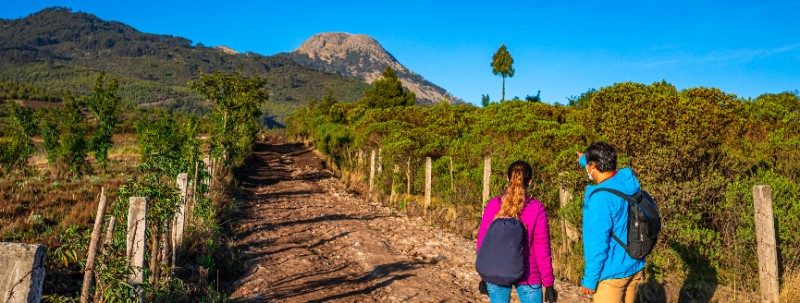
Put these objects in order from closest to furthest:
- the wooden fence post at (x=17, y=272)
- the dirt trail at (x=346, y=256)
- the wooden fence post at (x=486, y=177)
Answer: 1. the wooden fence post at (x=17, y=272)
2. the dirt trail at (x=346, y=256)
3. the wooden fence post at (x=486, y=177)

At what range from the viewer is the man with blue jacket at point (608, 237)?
3.38 m

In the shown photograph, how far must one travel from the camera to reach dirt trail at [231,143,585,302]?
22.8 ft

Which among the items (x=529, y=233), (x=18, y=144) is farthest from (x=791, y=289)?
(x=18, y=144)

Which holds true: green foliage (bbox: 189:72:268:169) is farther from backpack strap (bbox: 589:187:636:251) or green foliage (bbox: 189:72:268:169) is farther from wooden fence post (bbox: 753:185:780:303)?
backpack strap (bbox: 589:187:636:251)

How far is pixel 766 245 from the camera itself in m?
5.57

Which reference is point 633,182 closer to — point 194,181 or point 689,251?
point 689,251

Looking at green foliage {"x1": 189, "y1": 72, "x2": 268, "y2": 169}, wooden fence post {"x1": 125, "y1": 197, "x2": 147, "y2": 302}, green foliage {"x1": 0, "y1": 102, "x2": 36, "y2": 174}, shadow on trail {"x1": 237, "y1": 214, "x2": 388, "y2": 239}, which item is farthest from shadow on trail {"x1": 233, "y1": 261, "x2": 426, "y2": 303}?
green foliage {"x1": 0, "y1": 102, "x2": 36, "y2": 174}

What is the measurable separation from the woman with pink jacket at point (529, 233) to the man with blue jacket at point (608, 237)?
28 centimetres

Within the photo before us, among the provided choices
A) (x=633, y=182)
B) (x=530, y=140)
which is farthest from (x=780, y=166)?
(x=633, y=182)

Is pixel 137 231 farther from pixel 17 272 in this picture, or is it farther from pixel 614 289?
pixel 614 289

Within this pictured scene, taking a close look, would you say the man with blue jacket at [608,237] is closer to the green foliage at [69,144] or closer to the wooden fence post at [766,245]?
the wooden fence post at [766,245]

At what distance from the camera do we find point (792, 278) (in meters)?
5.68

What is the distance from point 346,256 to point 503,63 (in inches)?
1968

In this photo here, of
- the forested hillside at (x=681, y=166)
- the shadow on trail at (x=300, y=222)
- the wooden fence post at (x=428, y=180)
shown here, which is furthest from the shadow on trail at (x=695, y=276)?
the shadow on trail at (x=300, y=222)
